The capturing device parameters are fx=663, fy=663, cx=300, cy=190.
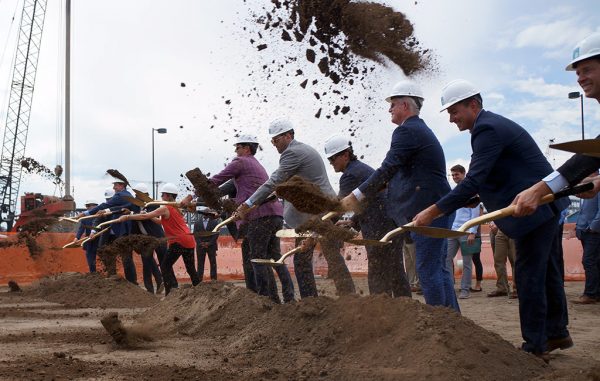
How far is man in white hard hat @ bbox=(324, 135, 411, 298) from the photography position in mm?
6078

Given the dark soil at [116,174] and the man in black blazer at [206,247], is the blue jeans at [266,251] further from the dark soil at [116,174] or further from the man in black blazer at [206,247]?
the man in black blazer at [206,247]

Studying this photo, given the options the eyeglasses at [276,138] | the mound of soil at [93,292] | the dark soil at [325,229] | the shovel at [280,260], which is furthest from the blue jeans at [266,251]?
the mound of soil at [93,292]

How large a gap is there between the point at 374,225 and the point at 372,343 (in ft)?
7.37

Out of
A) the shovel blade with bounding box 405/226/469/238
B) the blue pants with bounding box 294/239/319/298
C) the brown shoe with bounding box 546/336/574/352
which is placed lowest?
the brown shoe with bounding box 546/336/574/352

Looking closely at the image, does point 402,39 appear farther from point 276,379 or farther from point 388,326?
point 276,379

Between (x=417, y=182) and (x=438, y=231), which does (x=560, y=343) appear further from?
(x=417, y=182)

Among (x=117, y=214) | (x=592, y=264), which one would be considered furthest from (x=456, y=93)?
(x=117, y=214)

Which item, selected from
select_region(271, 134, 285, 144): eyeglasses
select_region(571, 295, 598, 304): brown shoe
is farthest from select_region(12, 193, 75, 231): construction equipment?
select_region(571, 295, 598, 304): brown shoe

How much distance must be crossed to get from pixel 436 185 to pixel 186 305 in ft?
11.0

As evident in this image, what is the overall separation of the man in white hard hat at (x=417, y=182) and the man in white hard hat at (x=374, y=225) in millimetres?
477

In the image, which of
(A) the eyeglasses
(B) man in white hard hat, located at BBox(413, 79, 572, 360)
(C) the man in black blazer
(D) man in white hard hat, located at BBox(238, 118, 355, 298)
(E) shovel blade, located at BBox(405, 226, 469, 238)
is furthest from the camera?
(C) the man in black blazer

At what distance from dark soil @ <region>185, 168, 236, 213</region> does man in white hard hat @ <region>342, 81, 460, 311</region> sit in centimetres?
212

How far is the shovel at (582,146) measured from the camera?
3.59 metres

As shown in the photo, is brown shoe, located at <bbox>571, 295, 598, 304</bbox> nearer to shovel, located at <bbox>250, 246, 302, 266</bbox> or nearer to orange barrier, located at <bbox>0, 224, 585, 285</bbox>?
shovel, located at <bbox>250, 246, 302, 266</bbox>
